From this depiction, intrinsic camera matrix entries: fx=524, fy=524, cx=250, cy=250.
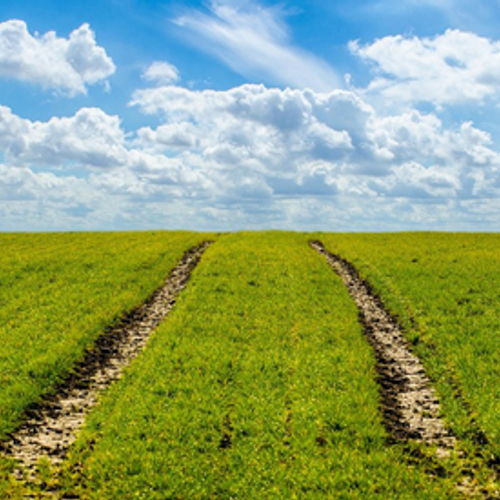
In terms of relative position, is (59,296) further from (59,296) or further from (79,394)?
(79,394)

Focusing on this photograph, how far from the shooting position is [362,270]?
40406 millimetres

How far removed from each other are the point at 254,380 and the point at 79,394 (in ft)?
20.4

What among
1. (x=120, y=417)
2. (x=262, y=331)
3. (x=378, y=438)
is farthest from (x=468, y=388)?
(x=120, y=417)

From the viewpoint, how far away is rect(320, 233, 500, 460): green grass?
16.5 m

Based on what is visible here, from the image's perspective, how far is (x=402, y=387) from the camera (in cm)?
1895

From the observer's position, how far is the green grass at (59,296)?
763 inches

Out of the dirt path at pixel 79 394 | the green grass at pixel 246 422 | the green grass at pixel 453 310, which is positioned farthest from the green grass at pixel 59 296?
the green grass at pixel 453 310

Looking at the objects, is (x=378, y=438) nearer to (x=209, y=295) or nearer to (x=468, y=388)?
(x=468, y=388)

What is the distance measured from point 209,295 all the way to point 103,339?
26.7 feet

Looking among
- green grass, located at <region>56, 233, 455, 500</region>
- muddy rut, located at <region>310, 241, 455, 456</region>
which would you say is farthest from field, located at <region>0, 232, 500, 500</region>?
muddy rut, located at <region>310, 241, 455, 456</region>

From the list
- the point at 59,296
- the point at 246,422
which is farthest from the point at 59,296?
the point at 246,422

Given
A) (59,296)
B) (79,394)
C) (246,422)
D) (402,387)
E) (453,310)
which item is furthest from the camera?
(59,296)

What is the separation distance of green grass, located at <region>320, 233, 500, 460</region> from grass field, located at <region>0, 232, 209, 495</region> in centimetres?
1408

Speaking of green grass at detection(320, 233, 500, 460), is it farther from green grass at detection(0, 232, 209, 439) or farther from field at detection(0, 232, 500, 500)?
green grass at detection(0, 232, 209, 439)
